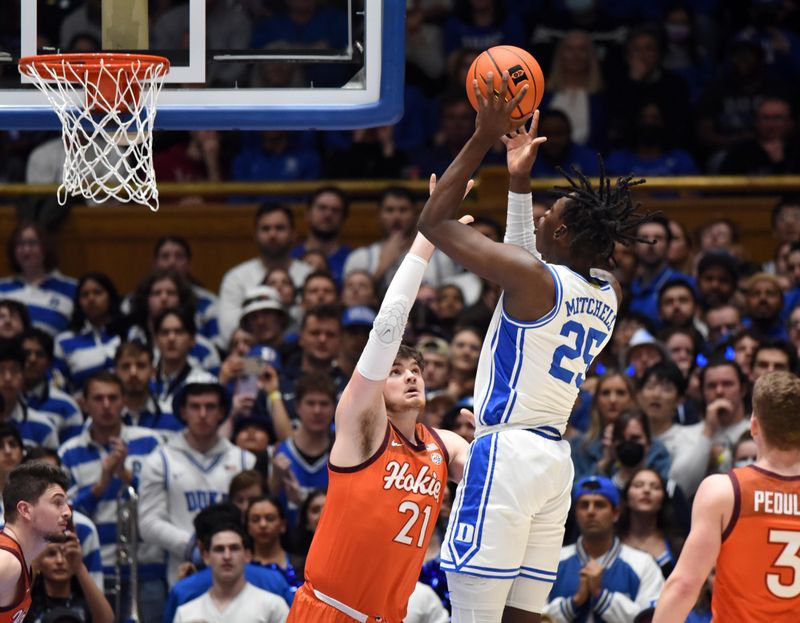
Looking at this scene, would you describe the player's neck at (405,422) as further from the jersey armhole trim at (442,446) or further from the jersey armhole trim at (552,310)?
the jersey armhole trim at (552,310)

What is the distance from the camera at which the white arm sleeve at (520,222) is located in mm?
6617

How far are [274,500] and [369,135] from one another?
207 inches

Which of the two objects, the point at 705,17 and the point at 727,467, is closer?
the point at 727,467

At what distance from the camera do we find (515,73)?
21.9 ft

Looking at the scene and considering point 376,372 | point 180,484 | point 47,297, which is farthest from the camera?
point 47,297

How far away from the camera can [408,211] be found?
12.4m

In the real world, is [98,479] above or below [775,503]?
below

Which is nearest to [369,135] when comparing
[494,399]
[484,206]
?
[484,206]

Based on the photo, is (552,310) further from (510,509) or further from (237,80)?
(237,80)

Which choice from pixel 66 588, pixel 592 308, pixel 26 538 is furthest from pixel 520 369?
pixel 66 588

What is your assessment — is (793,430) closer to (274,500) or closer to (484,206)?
(274,500)

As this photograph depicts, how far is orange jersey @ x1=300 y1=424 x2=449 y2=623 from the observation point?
674cm

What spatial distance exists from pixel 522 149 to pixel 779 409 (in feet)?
4.92

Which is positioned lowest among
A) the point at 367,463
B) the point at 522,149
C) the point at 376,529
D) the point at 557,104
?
the point at 376,529
